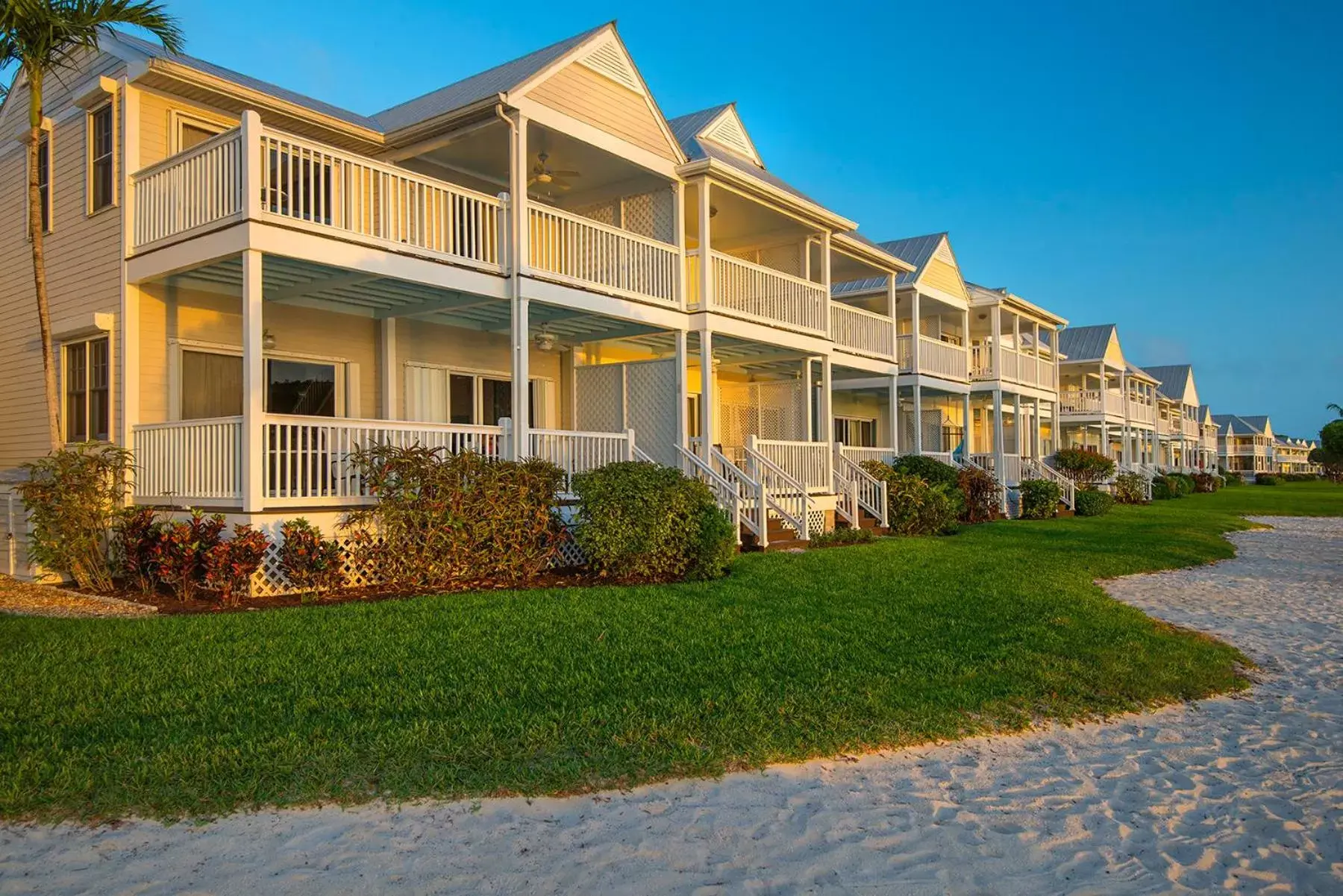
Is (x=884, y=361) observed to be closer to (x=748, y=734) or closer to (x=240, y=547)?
(x=240, y=547)

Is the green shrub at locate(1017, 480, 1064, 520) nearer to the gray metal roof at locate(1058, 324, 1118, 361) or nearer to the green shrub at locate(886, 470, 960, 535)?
the green shrub at locate(886, 470, 960, 535)

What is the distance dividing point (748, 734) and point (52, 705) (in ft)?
15.3

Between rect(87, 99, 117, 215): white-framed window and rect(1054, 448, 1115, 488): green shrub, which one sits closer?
rect(87, 99, 117, 215): white-framed window

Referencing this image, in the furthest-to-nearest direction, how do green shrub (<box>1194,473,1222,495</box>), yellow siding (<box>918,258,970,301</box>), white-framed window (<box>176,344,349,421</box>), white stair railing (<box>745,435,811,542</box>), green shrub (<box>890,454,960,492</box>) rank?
green shrub (<box>1194,473,1222,495</box>)
yellow siding (<box>918,258,970,301</box>)
green shrub (<box>890,454,960,492</box>)
white stair railing (<box>745,435,811,542</box>)
white-framed window (<box>176,344,349,421</box>)

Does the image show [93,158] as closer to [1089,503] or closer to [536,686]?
[536,686]

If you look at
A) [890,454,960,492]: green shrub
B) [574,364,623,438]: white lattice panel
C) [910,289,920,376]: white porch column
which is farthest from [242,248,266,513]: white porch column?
[910,289,920,376]: white porch column

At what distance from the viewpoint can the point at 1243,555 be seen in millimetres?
19422

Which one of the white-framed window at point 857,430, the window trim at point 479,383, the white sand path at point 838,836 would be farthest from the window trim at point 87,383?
the white-framed window at point 857,430

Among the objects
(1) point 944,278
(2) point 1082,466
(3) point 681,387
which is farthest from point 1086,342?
(3) point 681,387

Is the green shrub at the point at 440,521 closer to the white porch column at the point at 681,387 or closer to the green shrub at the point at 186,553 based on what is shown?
the green shrub at the point at 186,553

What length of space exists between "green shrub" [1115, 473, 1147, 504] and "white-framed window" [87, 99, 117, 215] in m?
36.9

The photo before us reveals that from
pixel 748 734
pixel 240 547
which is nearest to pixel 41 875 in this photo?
pixel 748 734

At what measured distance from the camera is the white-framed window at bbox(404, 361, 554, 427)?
16125 millimetres

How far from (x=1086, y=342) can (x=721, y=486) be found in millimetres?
36678
